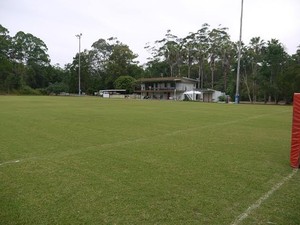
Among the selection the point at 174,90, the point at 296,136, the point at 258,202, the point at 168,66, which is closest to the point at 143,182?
the point at 258,202

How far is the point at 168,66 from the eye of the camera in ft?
251

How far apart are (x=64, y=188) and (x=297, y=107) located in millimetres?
4971

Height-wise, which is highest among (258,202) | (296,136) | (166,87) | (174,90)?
(166,87)

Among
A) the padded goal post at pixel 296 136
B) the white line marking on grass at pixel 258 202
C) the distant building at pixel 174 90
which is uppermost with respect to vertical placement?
the distant building at pixel 174 90

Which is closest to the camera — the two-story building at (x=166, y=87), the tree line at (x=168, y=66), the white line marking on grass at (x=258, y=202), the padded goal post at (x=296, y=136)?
the white line marking on grass at (x=258, y=202)

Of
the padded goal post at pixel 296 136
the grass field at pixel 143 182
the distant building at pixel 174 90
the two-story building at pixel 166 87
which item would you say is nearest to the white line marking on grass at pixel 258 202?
the grass field at pixel 143 182

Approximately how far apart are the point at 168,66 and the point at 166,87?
12.2 metres

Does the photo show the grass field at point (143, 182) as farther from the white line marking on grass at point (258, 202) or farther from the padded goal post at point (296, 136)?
Answer: the padded goal post at point (296, 136)

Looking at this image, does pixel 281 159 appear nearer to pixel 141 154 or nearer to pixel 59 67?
pixel 141 154

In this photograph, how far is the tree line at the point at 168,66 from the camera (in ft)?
175

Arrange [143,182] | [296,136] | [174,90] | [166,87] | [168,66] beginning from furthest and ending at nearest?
[168,66]
[166,87]
[174,90]
[296,136]
[143,182]

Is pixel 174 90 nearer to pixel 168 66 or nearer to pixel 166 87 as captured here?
pixel 166 87

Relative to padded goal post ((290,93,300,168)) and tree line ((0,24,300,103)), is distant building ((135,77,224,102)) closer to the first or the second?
tree line ((0,24,300,103))

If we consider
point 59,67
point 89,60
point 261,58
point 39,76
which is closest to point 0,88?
point 39,76
